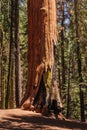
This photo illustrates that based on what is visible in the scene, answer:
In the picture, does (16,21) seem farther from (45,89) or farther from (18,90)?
(45,89)

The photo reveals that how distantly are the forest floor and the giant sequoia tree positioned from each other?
2.32ft

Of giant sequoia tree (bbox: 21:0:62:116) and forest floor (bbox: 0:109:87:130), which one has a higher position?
giant sequoia tree (bbox: 21:0:62:116)

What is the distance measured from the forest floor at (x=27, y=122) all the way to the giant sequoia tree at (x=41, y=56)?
71cm

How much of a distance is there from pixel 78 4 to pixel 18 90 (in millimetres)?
8774

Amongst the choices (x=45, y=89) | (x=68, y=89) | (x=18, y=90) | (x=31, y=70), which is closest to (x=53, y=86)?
(x=45, y=89)

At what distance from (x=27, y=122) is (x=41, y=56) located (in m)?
3.21

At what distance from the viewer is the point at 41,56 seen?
11.4 m

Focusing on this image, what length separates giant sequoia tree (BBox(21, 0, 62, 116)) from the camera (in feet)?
35.8

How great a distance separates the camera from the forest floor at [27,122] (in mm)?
8078

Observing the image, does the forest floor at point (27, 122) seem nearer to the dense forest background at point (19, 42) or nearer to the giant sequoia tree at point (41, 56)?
the giant sequoia tree at point (41, 56)

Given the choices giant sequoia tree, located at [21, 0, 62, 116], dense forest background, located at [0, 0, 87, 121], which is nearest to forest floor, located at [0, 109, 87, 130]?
giant sequoia tree, located at [21, 0, 62, 116]

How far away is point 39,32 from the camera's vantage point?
11.6 meters

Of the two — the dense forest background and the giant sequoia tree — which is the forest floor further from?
the dense forest background

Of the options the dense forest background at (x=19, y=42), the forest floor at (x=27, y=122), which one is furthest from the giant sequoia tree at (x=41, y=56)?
the dense forest background at (x=19, y=42)
